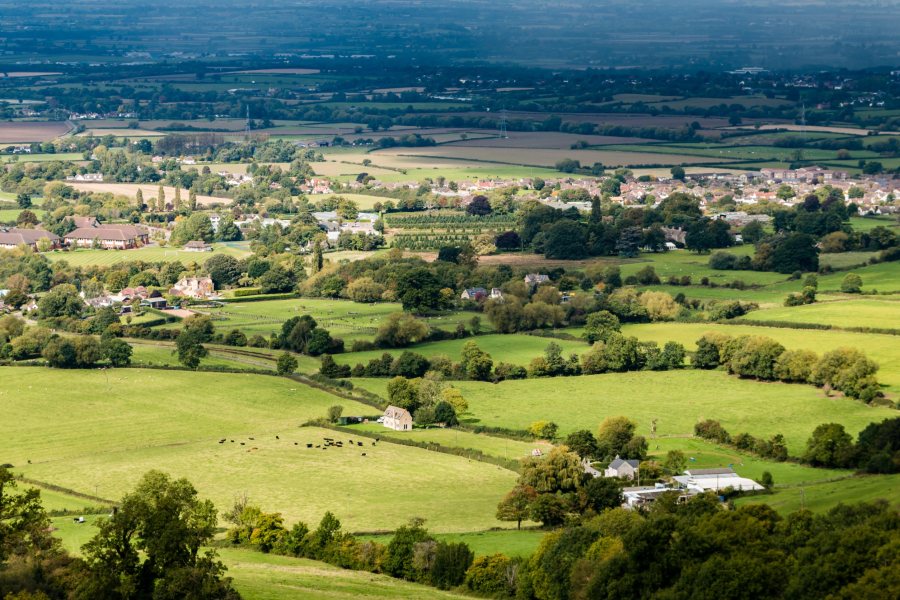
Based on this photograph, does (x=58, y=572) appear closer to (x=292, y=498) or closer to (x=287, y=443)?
(x=292, y=498)

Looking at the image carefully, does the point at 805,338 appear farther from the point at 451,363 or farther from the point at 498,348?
the point at 451,363

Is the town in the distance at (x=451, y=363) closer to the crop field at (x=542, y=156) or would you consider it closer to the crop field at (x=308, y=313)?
the crop field at (x=308, y=313)

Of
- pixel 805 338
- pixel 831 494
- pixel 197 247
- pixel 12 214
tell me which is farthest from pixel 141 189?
pixel 831 494

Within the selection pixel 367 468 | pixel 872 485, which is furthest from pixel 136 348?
pixel 872 485

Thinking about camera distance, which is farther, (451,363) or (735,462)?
(451,363)

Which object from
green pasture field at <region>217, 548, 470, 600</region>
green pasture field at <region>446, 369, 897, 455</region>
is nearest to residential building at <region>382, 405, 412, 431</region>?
green pasture field at <region>446, 369, 897, 455</region>

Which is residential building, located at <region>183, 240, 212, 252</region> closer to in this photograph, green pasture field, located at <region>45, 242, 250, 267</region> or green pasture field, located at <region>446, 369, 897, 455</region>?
green pasture field, located at <region>45, 242, 250, 267</region>

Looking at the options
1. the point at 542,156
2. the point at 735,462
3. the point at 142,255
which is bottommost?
the point at 142,255
